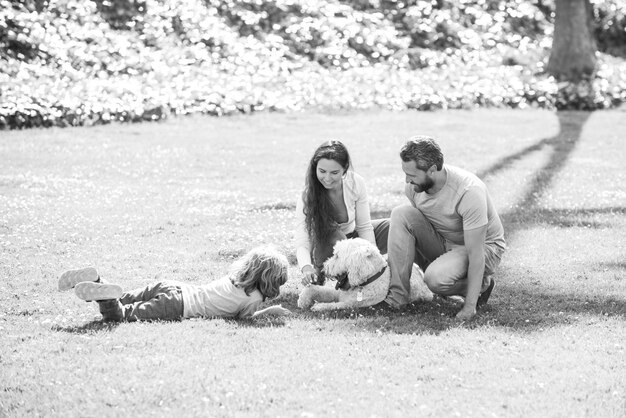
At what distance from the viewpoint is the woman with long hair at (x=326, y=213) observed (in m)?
6.75

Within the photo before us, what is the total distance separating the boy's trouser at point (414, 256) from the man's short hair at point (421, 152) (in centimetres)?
63

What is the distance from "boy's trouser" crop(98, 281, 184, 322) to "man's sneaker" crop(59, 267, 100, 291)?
0.67 feet

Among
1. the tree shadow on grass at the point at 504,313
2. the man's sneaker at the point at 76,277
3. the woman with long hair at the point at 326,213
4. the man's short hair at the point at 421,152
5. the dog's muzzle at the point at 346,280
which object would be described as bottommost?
the tree shadow on grass at the point at 504,313

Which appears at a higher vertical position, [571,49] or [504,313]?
[571,49]

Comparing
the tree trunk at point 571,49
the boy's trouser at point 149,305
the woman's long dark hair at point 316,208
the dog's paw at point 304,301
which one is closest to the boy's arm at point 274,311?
the dog's paw at point 304,301

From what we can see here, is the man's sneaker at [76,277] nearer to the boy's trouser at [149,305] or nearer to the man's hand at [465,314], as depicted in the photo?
the boy's trouser at [149,305]

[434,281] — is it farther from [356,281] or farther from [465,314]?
[356,281]

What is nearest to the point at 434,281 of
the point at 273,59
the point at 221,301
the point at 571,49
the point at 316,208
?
the point at 316,208

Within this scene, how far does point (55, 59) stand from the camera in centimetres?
1805

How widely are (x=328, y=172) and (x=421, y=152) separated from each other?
2.95 ft

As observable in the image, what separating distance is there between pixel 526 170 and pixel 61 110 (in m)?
8.51

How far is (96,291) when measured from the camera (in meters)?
5.89

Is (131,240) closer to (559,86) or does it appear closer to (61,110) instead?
(61,110)

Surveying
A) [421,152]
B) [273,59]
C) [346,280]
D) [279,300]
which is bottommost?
[279,300]
